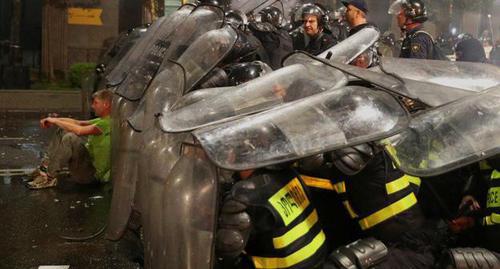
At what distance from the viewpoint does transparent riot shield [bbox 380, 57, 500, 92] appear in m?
3.56

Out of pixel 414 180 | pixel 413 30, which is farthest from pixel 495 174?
pixel 413 30

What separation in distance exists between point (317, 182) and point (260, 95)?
58 centimetres

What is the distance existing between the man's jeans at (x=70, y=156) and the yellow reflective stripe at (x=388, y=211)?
4.68m

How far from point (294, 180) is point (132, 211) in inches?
48.7

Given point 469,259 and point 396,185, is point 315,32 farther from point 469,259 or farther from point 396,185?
point 469,259

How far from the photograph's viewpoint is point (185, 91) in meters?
3.78

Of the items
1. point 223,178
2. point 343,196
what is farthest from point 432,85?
point 223,178

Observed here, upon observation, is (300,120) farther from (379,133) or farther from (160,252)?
(160,252)

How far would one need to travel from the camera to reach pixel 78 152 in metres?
6.95

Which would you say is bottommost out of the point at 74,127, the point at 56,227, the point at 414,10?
the point at 56,227

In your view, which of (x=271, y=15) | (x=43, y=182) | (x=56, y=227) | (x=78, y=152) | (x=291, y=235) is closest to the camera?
(x=291, y=235)

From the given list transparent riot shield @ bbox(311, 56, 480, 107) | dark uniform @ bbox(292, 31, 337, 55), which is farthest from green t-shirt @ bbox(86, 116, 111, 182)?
transparent riot shield @ bbox(311, 56, 480, 107)

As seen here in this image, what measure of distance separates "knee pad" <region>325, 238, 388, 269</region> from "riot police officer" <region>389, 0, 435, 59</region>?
388cm

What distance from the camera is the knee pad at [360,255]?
2756mm
